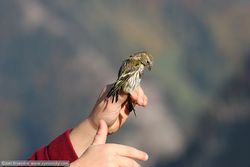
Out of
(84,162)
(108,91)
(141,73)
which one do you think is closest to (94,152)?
(84,162)

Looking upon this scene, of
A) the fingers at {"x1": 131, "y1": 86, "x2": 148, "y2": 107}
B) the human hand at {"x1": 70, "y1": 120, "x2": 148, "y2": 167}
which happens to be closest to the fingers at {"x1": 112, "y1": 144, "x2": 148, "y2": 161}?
the human hand at {"x1": 70, "y1": 120, "x2": 148, "y2": 167}

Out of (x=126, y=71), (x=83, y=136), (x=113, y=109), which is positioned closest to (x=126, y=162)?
(x=126, y=71)

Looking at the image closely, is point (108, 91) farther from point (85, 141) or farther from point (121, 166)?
point (121, 166)

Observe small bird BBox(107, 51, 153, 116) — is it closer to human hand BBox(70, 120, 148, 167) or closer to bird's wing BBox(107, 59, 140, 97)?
bird's wing BBox(107, 59, 140, 97)

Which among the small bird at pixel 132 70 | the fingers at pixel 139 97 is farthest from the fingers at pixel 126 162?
the fingers at pixel 139 97

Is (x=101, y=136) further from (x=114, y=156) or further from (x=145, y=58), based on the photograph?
(x=145, y=58)

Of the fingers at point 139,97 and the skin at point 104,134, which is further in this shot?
the fingers at point 139,97

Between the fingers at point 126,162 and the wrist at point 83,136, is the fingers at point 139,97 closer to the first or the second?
the wrist at point 83,136
